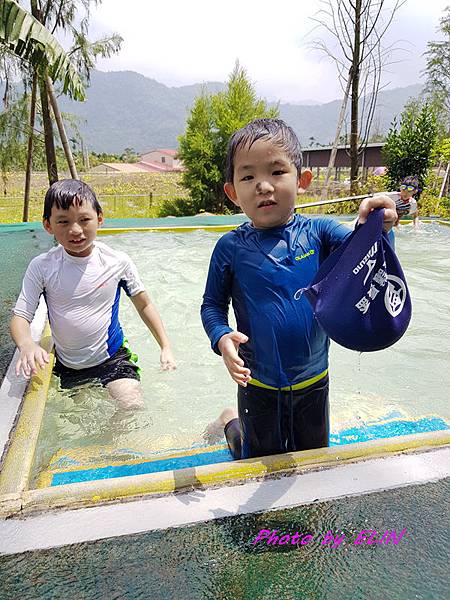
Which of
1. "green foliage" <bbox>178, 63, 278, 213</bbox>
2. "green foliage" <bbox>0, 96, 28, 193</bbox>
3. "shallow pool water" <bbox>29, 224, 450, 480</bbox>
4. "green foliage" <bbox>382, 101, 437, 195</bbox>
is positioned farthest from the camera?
"green foliage" <bbox>178, 63, 278, 213</bbox>

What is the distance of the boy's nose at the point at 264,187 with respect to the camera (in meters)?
1.51

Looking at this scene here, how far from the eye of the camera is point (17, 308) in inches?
91.3

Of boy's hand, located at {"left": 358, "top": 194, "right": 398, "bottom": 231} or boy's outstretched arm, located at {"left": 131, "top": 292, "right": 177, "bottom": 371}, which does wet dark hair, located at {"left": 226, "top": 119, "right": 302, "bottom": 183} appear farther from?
boy's outstretched arm, located at {"left": 131, "top": 292, "right": 177, "bottom": 371}

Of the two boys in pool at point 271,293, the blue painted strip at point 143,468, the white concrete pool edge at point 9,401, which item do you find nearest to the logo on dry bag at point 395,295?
the two boys in pool at point 271,293

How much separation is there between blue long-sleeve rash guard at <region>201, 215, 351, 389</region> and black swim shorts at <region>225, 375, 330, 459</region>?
0.06 metres

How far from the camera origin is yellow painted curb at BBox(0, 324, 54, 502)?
4.73 ft

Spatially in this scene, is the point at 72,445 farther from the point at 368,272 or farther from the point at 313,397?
the point at 368,272

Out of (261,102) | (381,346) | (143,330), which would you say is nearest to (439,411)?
(381,346)

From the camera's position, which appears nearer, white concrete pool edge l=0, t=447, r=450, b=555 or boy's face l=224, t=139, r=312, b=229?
white concrete pool edge l=0, t=447, r=450, b=555

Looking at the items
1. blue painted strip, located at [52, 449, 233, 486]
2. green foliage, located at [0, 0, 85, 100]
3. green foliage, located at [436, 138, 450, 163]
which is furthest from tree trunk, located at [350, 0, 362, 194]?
blue painted strip, located at [52, 449, 233, 486]

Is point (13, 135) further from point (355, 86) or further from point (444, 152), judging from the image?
point (444, 152)

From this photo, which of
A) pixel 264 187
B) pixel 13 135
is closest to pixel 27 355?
pixel 264 187

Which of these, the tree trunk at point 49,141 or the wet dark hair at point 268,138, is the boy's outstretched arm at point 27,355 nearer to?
the wet dark hair at point 268,138

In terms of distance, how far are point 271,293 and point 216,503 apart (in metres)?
0.66
